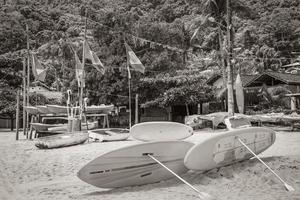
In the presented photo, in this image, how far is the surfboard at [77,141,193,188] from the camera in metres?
7.00

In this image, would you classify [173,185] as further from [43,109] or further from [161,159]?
[43,109]

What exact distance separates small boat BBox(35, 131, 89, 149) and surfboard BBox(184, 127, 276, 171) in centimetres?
836

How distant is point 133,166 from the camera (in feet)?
24.2

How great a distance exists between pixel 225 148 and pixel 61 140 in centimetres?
856

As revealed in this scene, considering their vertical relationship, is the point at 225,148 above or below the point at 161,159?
above

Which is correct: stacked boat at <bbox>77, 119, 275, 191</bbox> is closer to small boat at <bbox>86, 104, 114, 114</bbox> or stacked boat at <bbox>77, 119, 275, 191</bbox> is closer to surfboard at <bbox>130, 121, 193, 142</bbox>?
surfboard at <bbox>130, 121, 193, 142</bbox>

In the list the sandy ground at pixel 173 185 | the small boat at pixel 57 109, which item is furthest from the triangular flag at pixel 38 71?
the sandy ground at pixel 173 185

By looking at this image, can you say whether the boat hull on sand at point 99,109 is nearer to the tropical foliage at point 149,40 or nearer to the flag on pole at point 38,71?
the flag on pole at point 38,71

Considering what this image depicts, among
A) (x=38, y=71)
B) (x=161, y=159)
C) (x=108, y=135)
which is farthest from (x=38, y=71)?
(x=161, y=159)

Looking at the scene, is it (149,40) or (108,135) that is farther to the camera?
(149,40)

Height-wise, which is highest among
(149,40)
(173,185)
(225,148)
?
(149,40)

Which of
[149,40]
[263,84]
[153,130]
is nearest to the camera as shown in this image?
[153,130]

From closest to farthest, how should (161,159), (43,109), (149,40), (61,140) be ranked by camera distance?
(161,159), (61,140), (43,109), (149,40)

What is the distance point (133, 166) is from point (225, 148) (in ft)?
7.03
